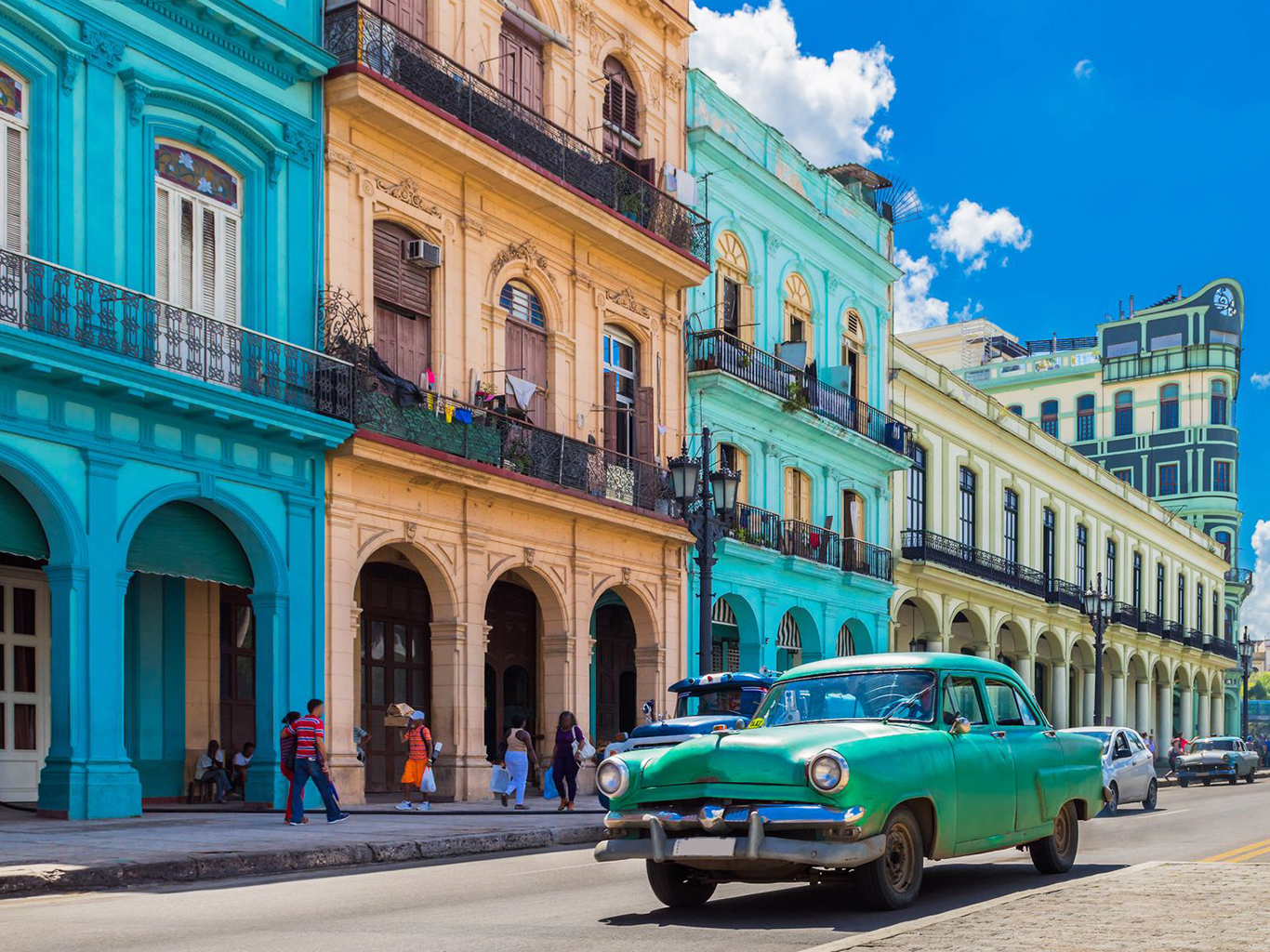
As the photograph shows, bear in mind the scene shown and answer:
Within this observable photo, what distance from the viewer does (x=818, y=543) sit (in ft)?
118

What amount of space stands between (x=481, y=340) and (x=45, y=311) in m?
9.08

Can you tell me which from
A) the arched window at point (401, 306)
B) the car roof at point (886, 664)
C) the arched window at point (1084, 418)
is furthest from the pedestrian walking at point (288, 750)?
the arched window at point (1084, 418)

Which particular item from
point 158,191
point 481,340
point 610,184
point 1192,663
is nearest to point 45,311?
point 158,191

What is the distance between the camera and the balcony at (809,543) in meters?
33.0

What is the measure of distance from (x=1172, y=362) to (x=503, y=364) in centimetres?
6416

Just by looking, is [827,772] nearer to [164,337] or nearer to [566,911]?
[566,911]

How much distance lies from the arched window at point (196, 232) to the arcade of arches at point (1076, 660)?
2369cm

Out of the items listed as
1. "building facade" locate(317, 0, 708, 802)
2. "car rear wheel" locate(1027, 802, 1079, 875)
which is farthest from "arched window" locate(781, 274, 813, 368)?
"car rear wheel" locate(1027, 802, 1079, 875)

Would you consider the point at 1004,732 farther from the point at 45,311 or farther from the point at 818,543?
the point at 818,543

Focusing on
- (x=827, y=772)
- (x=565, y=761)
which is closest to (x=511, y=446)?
(x=565, y=761)

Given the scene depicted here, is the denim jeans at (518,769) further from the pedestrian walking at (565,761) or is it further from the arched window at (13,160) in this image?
the arched window at (13,160)

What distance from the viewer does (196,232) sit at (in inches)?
816

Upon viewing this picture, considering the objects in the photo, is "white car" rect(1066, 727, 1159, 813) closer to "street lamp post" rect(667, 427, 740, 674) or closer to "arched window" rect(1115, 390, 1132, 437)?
"street lamp post" rect(667, 427, 740, 674)

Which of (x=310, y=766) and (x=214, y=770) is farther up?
(x=310, y=766)
